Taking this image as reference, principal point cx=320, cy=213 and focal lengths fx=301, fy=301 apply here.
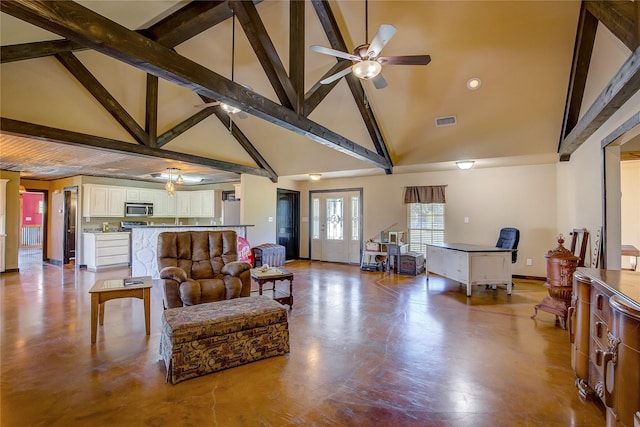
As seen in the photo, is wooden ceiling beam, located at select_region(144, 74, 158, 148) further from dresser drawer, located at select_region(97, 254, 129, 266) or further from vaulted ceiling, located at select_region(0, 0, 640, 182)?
dresser drawer, located at select_region(97, 254, 129, 266)

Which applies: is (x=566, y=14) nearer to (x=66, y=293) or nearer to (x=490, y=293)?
(x=490, y=293)

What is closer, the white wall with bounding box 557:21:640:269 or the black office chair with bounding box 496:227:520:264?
the white wall with bounding box 557:21:640:269

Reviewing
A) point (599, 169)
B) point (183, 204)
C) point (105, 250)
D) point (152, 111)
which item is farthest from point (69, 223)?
point (599, 169)

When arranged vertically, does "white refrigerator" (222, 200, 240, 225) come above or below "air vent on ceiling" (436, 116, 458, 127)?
below

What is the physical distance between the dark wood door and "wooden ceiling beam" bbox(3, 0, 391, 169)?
5.18 meters

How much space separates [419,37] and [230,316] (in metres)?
4.43

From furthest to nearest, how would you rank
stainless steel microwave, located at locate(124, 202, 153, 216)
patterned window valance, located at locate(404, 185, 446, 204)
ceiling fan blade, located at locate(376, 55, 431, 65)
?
stainless steel microwave, located at locate(124, 202, 153, 216), patterned window valance, located at locate(404, 185, 446, 204), ceiling fan blade, located at locate(376, 55, 431, 65)

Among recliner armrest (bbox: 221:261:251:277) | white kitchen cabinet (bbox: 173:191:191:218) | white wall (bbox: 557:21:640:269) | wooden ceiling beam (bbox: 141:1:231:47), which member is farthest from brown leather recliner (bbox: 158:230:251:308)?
white kitchen cabinet (bbox: 173:191:191:218)

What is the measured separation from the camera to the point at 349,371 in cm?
253

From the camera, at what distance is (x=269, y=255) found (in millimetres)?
7414

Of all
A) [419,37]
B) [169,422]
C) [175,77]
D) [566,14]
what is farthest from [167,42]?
[566,14]

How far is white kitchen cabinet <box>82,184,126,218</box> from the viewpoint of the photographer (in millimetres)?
7441

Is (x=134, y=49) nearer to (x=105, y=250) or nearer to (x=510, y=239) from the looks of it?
(x=510, y=239)

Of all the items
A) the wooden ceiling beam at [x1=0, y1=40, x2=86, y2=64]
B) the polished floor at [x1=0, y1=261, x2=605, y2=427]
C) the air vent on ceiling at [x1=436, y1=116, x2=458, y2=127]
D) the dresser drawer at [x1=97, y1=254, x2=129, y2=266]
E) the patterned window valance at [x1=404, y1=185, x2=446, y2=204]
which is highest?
the wooden ceiling beam at [x1=0, y1=40, x2=86, y2=64]
